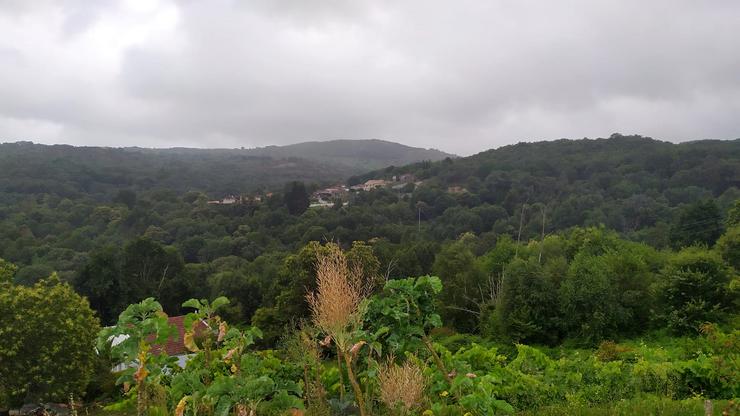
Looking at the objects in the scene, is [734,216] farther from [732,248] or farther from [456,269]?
[456,269]

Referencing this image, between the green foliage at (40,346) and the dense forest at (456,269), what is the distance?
78 centimetres

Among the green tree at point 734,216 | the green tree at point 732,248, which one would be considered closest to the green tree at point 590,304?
the green tree at point 732,248

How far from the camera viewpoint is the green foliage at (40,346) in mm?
11148

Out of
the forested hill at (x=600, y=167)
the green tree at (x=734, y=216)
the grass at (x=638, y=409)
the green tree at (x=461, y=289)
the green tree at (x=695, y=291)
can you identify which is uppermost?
the forested hill at (x=600, y=167)

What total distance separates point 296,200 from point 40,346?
41671 millimetres

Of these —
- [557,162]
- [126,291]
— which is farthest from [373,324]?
[557,162]

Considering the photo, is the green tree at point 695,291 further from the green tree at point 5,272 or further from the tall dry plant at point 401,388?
the green tree at point 5,272

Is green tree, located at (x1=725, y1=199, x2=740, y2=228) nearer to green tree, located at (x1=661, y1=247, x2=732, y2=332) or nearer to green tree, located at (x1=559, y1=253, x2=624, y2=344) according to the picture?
green tree, located at (x1=661, y1=247, x2=732, y2=332)

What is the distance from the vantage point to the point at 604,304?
1467cm

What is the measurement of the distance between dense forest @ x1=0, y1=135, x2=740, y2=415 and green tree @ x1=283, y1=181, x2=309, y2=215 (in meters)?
0.15

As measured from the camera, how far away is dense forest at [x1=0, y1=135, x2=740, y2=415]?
463cm

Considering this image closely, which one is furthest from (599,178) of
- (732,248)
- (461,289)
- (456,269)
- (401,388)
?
(401,388)

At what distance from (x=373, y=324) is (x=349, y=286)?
74cm

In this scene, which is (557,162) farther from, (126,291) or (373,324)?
(373,324)
